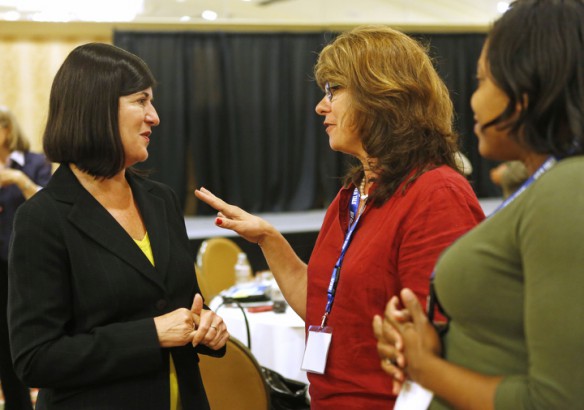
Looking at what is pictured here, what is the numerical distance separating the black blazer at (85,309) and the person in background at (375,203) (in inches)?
14.9

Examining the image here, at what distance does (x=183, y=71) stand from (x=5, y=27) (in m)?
2.44

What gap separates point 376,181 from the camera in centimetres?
173

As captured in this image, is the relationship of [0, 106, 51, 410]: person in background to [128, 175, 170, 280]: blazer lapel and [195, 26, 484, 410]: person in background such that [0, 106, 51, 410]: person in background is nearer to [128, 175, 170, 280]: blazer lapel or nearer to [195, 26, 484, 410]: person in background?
[128, 175, 170, 280]: blazer lapel

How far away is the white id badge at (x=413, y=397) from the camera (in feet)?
3.92

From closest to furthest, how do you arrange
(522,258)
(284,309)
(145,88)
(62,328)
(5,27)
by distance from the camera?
(522,258) → (62,328) → (145,88) → (284,309) → (5,27)

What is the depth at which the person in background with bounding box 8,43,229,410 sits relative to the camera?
5.33 feet

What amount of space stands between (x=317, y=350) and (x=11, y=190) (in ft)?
10.2

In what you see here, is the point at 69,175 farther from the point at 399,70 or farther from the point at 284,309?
the point at 284,309

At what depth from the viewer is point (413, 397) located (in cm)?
121

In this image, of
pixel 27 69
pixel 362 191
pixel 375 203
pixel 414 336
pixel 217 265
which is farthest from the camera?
pixel 27 69

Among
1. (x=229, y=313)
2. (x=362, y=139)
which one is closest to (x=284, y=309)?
(x=229, y=313)

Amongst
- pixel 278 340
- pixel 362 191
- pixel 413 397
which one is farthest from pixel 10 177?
pixel 413 397

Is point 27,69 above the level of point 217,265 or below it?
above

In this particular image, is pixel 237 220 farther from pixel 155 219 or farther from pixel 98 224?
pixel 98 224
